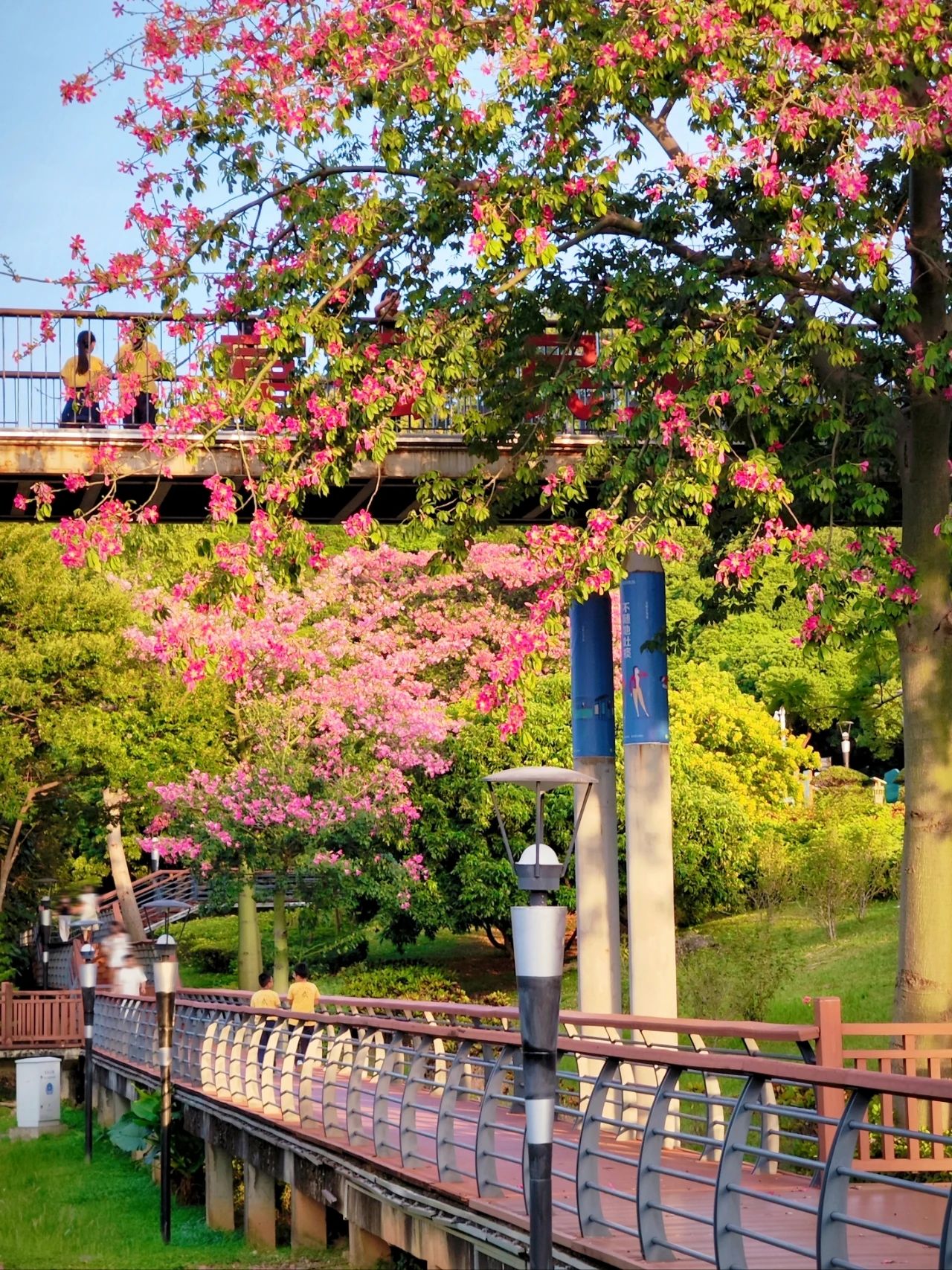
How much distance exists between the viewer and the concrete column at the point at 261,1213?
49.1ft

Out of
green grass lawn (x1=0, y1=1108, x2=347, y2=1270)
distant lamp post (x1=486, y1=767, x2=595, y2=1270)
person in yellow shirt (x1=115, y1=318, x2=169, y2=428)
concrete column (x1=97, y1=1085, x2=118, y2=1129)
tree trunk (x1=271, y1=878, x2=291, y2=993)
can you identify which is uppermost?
person in yellow shirt (x1=115, y1=318, x2=169, y2=428)

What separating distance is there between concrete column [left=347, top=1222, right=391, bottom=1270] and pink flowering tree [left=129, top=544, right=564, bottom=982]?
17.9 metres

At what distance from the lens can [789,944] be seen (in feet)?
104

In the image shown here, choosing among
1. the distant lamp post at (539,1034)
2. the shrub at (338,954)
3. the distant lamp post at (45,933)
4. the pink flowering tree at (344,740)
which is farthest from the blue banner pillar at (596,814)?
the distant lamp post at (45,933)

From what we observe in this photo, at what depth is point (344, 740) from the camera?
32250mm

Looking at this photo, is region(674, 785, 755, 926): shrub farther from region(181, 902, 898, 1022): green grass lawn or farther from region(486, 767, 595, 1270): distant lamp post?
region(486, 767, 595, 1270): distant lamp post

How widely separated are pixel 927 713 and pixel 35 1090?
17.5 meters

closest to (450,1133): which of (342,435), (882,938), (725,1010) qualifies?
(342,435)

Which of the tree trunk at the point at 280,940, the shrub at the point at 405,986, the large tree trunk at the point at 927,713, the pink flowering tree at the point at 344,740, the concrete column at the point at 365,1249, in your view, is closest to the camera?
the concrete column at the point at 365,1249

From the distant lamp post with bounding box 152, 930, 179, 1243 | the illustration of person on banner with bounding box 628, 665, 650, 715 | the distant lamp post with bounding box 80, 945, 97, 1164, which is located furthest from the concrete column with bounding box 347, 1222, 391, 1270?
the distant lamp post with bounding box 80, 945, 97, 1164

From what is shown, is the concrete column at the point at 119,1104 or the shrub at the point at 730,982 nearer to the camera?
the shrub at the point at 730,982

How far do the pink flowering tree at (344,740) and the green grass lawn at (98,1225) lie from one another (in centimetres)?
825

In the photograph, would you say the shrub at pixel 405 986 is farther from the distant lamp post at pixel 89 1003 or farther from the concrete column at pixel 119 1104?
the distant lamp post at pixel 89 1003

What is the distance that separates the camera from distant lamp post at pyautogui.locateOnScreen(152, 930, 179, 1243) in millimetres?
15148
